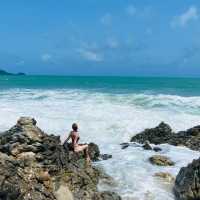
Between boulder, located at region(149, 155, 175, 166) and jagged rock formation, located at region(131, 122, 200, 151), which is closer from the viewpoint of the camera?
boulder, located at region(149, 155, 175, 166)

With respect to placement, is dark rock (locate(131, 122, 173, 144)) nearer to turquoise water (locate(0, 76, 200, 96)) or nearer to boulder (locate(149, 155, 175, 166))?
boulder (locate(149, 155, 175, 166))

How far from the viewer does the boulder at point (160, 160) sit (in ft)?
48.1

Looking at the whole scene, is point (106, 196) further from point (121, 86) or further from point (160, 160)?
point (121, 86)

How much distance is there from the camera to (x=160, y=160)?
14836 millimetres

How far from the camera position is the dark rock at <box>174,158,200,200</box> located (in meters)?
11.4

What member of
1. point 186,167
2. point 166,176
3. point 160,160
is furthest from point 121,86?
point 186,167

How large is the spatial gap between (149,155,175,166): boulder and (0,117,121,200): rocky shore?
7.40 feet

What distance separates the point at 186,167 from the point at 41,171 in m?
3.47

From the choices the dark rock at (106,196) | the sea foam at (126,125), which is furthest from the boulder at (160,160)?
the dark rock at (106,196)

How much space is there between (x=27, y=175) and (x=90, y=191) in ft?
4.97

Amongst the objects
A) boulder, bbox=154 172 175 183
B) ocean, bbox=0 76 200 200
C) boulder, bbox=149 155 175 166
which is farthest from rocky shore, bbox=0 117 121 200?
boulder, bbox=149 155 175 166

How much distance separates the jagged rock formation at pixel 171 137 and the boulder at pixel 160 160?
3163 mm

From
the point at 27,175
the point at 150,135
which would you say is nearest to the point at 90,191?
the point at 27,175

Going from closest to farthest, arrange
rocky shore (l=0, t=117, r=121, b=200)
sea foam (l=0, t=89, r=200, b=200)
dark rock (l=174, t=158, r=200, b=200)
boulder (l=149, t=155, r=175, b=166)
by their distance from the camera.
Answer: rocky shore (l=0, t=117, r=121, b=200) → dark rock (l=174, t=158, r=200, b=200) → sea foam (l=0, t=89, r=200, b=200) → boulder (l=149, t=155, r=175, b=166)
